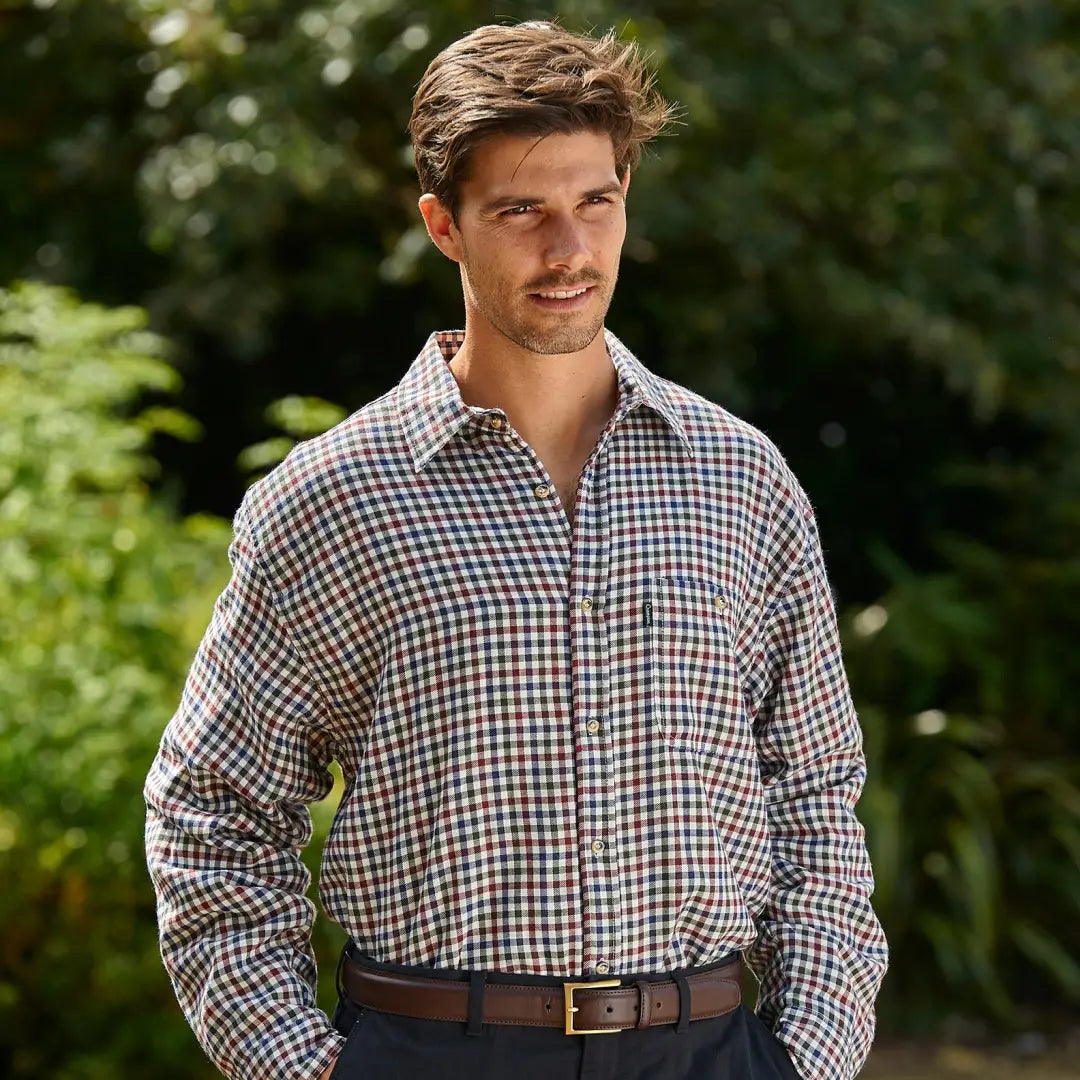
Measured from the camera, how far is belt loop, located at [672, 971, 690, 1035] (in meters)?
2.12

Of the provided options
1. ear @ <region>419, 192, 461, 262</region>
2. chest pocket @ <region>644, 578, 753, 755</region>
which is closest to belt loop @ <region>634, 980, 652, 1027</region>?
chest pocket @ <region>644, 578, 753, 755</region>

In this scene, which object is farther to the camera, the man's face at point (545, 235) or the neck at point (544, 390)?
the neck at point (544, 390)

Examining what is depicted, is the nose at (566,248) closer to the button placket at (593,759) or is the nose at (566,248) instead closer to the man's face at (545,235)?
the man's face at (545,235)

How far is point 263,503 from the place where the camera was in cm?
226

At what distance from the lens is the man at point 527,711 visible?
6.91 ft

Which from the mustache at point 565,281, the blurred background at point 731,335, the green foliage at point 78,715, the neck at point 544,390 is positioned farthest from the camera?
the blurred background at point 731,335

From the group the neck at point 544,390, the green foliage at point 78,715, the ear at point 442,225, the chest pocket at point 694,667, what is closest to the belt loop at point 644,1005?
the chest pocket at point 694,667

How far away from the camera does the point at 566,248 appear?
2.16 metres

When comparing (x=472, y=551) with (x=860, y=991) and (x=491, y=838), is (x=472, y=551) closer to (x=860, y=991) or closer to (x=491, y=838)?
(x=491, y=838)

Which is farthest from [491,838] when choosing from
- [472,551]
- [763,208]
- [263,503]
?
[763,208]

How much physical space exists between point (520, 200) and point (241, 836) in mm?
869

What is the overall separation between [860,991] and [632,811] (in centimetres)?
45

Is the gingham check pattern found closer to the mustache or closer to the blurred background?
the mustache

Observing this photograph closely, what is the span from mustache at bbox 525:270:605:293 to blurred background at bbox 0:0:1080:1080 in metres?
2.16
